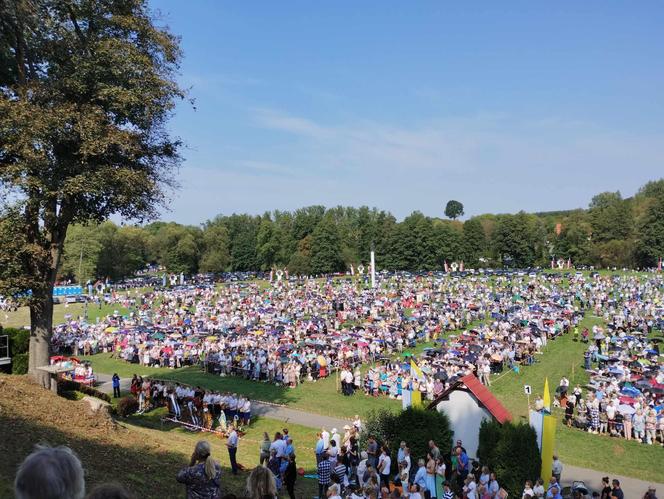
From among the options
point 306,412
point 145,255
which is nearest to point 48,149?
point 306,412

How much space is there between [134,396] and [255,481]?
1845 cm

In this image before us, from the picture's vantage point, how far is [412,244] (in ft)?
298

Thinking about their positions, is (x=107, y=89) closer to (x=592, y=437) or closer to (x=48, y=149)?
(x=48, y=149)

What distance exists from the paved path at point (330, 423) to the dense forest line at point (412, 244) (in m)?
58.2

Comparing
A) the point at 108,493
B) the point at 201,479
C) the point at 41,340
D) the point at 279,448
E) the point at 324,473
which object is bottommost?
the point at 324,473

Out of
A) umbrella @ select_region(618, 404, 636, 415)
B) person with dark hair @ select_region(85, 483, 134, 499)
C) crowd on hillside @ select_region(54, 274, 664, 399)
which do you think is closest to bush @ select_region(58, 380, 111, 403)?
crowd on hillside @ select_region(54, 274, 664, 399)

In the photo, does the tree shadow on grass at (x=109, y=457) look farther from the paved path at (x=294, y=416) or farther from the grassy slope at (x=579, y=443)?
the grassy slope at (x=579, y=443)

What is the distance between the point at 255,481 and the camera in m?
5.86

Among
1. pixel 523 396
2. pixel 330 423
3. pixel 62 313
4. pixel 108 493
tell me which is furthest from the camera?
pixel 62 313

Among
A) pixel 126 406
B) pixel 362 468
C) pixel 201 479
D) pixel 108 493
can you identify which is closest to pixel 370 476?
pixel 362 468

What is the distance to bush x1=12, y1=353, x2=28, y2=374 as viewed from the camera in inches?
875

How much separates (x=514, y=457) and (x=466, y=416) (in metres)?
2.33

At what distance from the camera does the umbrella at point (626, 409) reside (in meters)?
18.8

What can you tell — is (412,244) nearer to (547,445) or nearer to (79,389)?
(79,389)
